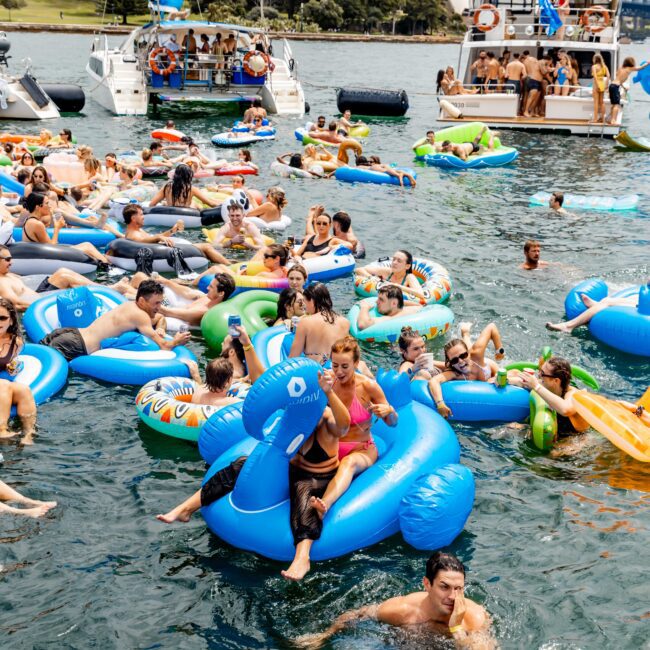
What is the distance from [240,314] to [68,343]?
184 cm

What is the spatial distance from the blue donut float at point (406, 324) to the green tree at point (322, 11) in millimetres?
74809

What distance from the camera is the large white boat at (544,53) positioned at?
24984mm

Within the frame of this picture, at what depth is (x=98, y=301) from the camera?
9.73 metres

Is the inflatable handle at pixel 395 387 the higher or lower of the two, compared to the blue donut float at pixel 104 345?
higher

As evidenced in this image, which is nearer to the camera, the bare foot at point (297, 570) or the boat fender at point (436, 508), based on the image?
the bare foot at point (297, 570)

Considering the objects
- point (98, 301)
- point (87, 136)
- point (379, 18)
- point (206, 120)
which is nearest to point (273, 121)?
point (206, 120)

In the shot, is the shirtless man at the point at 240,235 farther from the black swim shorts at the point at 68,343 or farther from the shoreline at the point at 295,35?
the shoreline at the point at 295,35

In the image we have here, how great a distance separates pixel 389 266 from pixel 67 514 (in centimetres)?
630

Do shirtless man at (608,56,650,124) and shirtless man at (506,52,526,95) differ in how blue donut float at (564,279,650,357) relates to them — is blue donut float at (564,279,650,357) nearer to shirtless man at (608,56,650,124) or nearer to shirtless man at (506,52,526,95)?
shirtless man at (608,56,650,124)

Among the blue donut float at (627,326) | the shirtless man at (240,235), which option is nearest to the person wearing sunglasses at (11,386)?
the shirtless man at (240,235)

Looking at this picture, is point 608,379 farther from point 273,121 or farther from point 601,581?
point 273,121

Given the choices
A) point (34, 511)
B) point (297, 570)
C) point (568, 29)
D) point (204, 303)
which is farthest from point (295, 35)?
point (297, 570)

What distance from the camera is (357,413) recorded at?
21.3 feet

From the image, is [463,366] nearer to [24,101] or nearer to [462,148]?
[462,148]
